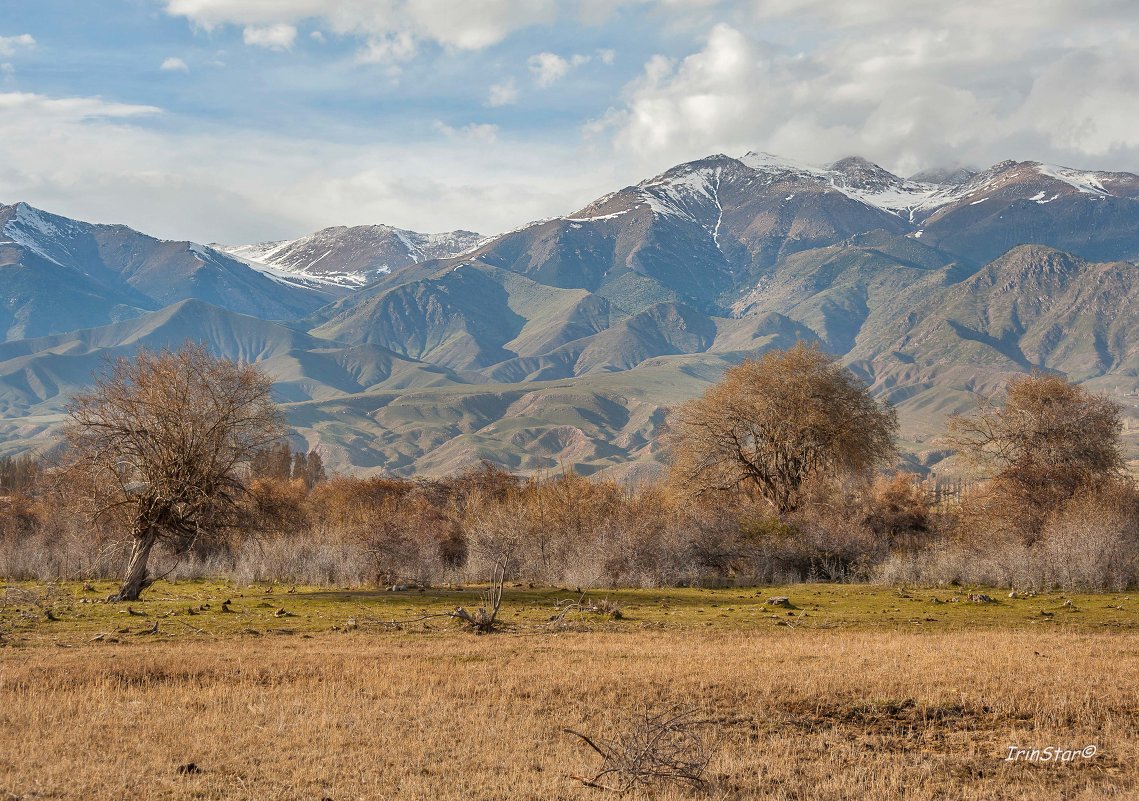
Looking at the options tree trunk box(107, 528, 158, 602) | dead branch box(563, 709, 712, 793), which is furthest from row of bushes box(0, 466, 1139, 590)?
dead branch box(563, 709, 712, 793)

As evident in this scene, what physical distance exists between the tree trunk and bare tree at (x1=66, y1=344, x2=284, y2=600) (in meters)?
0.04

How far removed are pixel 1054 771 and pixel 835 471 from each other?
171ft

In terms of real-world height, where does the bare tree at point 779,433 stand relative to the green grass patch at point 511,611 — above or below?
above

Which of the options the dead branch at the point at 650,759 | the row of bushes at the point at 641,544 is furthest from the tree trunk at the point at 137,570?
the dead branch at the point at 650,759

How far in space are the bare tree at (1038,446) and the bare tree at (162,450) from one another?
41.3m

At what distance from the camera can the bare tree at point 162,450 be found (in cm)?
4112

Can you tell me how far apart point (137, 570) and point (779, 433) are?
1691 inches

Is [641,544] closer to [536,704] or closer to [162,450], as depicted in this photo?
[162,450]

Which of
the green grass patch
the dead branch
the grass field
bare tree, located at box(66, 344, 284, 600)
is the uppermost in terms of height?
bare tree, located at box(66, 344, 284, 600)

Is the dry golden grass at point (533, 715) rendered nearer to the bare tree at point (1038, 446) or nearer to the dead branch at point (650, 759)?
the dead branch at point (650, 759)

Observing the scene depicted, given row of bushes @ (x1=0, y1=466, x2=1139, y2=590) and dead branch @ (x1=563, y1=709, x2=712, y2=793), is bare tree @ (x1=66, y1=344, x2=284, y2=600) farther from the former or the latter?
dead branch @ (x1=563, y1=709, x2=712, y2=793)

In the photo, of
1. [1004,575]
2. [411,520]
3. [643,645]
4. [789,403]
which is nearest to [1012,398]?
[789,403]

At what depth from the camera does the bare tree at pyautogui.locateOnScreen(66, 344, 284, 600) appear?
41125 millimetres

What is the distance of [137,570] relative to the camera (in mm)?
40344
